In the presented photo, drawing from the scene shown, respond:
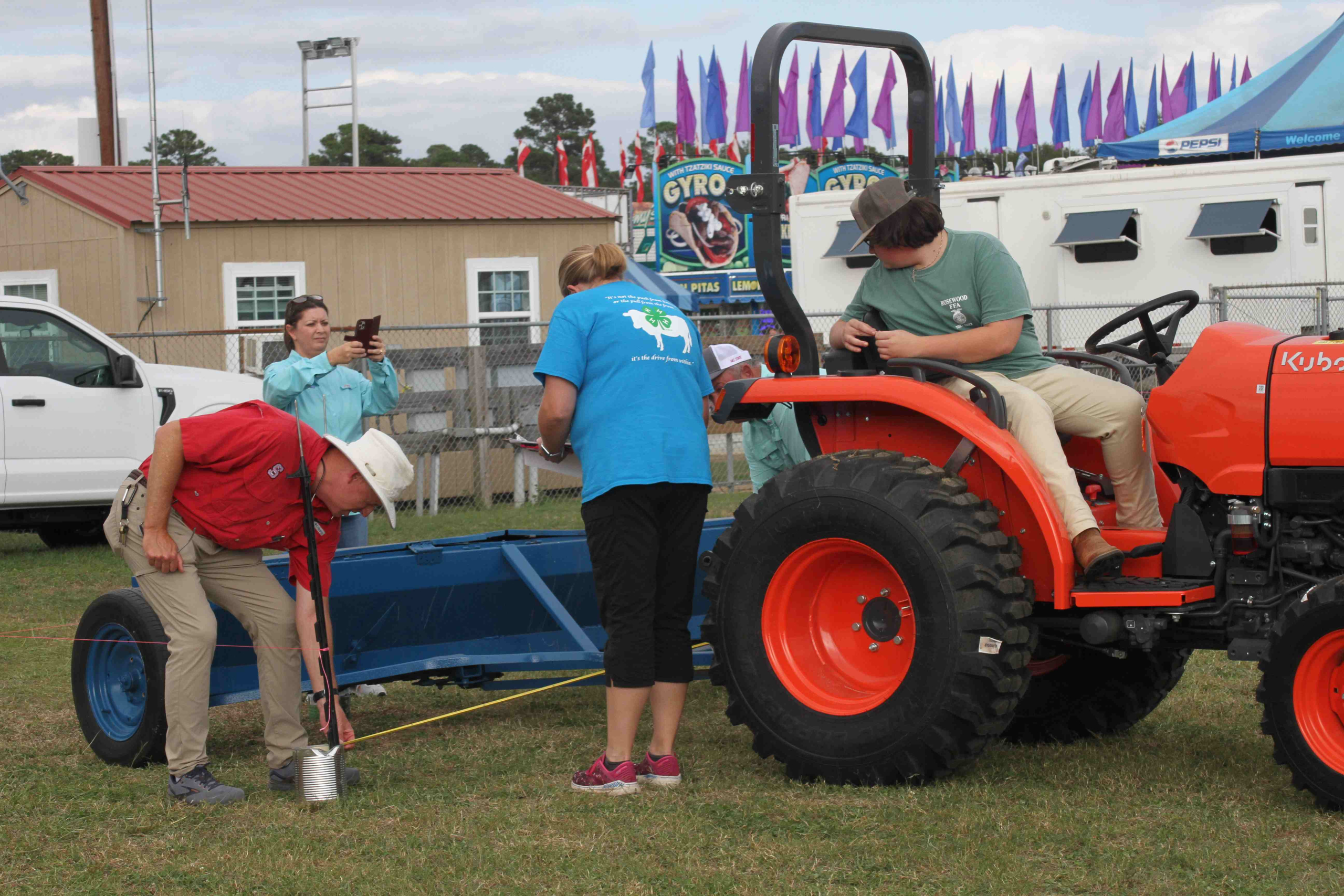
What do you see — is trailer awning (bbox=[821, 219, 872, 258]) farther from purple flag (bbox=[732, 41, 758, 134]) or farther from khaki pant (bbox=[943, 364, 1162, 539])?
purple flag (bbox=[732, 41, 758, 134])

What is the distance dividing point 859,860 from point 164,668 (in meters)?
2.40

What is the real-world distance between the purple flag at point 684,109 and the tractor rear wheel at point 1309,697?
130 ft

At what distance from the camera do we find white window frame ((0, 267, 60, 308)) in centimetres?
1594

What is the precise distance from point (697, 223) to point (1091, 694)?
99.9 feet

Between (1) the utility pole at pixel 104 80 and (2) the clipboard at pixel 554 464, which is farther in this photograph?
(1) the utility pole at pixel 104 80

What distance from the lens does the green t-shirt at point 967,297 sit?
462cm

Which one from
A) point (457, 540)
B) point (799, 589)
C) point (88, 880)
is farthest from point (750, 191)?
point (88, 880)

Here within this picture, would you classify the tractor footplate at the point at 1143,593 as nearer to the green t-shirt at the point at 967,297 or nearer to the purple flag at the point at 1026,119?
the green t-shirt at the point at 967,297

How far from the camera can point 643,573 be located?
459 cm

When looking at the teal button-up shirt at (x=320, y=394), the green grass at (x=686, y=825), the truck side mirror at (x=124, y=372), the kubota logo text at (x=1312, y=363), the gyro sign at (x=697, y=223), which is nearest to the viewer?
the green grass at (x=686, y=825)

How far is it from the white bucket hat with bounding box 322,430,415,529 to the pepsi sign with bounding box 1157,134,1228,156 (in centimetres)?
1575

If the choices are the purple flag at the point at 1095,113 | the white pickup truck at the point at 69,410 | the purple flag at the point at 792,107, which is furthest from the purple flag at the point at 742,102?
the white pickup truck at the point at 69,410

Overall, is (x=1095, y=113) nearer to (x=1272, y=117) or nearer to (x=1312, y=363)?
(x=1272, y=117)

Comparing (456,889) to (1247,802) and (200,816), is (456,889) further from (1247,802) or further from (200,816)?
(1247,802)
